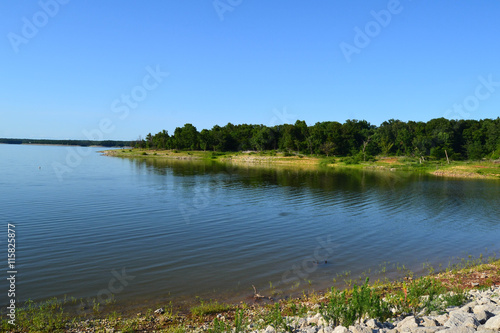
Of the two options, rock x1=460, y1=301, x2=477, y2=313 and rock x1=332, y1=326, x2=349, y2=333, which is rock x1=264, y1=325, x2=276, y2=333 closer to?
rock x1=332, y1=326, x2=349, y2=333

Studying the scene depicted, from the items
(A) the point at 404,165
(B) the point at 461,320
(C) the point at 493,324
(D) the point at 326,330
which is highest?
(A) the point at 404,165

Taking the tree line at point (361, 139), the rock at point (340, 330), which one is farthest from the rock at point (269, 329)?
the tree line at point (361, 139)

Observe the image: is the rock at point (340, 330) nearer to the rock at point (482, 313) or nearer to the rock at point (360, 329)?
the rock at point (360, 329)

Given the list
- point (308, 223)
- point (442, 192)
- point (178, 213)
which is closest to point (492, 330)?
point (308, 223)

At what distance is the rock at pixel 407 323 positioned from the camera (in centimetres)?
851

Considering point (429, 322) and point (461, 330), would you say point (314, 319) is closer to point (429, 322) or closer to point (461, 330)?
point (429, 322)

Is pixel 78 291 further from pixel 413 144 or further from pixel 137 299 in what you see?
pixel 413 144

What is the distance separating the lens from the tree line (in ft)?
374

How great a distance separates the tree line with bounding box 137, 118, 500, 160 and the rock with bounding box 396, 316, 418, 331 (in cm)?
10396

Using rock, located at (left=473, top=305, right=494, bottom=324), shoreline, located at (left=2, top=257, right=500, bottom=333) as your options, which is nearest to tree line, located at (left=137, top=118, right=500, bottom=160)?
shoreline, located at (left=2, top=257, right=500, bottom=333)

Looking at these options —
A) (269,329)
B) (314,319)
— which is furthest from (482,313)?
(269,329)

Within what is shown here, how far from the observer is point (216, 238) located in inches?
839

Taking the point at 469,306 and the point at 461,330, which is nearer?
the point at 461,330

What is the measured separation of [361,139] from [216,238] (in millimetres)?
137925
